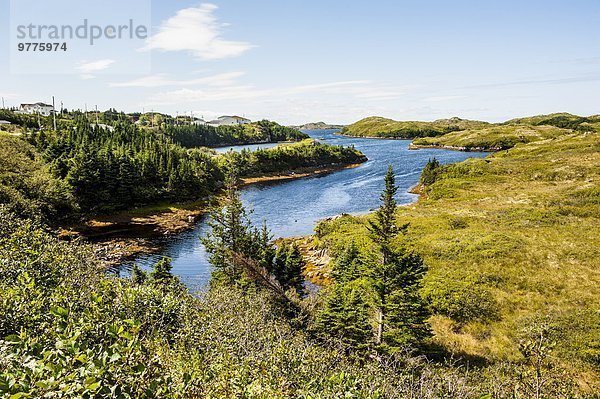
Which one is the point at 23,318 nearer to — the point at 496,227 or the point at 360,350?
the point at 360,350

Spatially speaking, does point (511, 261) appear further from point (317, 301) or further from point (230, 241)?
point (230, 241)

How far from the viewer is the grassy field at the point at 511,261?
30.4 m

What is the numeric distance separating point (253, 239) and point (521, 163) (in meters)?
97.1

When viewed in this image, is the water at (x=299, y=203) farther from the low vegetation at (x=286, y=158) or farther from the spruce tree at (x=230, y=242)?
the low vegetation at (x=286, y=158)

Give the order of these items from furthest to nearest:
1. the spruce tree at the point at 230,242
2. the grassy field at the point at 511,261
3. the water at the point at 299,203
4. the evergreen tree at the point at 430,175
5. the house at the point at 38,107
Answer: the house at the point at 38,107 → the evergreen tree at the point at 430,175 → the water at the point at 299,203 → the spruce tree at the point at 230,242 → the grassy field at the point at 511,261

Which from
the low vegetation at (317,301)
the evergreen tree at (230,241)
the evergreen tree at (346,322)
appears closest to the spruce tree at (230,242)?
the evergreen tree at (230,241)

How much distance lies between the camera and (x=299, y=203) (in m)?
94.2

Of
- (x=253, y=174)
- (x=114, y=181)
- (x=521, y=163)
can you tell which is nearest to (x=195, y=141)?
(x=253, y=174)

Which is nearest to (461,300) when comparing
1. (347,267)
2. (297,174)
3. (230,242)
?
(347,267)

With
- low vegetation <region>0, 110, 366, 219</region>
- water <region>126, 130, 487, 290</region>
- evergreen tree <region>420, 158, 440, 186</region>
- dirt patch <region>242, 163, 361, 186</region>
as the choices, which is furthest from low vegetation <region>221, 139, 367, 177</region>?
evergreen tree <region>420, 158, 440, 186</region>

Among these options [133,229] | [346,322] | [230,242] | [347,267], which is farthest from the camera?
[133,229]

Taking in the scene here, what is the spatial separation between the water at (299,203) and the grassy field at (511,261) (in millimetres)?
12849

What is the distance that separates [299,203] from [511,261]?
5600 centimetres

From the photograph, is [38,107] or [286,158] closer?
[286,158]
